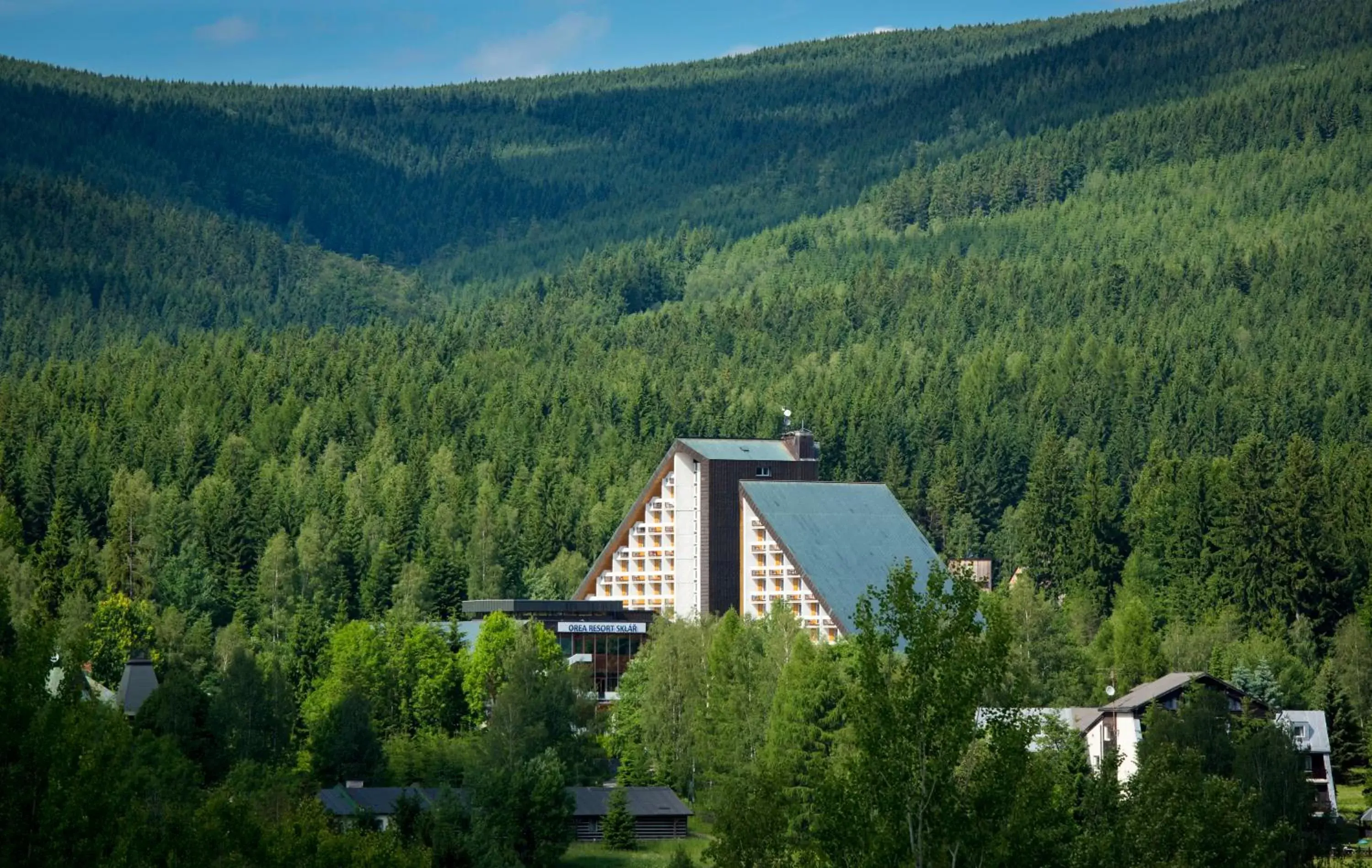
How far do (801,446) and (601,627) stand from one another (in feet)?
57.5

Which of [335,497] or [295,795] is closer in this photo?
[295,795]

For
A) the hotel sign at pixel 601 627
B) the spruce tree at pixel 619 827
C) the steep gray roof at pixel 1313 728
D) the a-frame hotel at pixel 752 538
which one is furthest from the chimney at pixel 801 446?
the spruce tree at pixel 619 827

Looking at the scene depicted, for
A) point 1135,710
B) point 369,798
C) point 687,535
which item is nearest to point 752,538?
point 687,535

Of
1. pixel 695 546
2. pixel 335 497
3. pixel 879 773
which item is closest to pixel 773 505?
pixel 695 546

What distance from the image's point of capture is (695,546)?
458ft

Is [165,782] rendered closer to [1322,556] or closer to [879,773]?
[879,773]

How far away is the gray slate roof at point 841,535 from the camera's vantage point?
5217 inches

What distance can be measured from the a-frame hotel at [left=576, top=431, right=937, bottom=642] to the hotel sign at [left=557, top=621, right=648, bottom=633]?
175 centimetres

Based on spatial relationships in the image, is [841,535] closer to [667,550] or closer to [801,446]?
[801,446]

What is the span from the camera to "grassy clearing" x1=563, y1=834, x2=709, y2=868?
99625 mm

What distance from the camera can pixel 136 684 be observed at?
11406 centimetres

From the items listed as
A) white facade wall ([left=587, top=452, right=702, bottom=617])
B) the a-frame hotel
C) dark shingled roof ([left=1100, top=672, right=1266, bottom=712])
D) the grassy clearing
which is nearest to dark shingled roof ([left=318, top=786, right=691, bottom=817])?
A: the grassy clearing

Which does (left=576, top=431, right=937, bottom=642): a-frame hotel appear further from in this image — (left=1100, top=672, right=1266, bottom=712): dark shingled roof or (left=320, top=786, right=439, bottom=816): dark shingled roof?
(left=320, top=786, right=439, bottom=816): dark shingled roof

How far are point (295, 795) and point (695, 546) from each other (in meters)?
48.9
